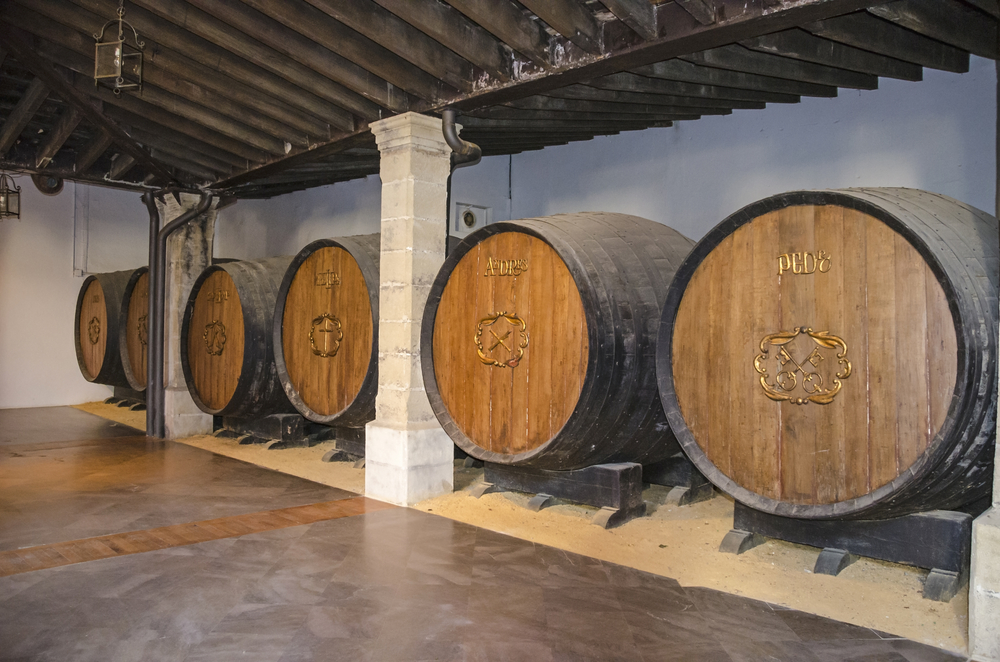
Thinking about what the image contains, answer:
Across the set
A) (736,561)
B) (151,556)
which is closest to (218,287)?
(151,556)

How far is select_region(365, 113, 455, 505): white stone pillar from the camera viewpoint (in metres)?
4.64

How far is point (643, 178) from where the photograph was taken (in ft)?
19.5

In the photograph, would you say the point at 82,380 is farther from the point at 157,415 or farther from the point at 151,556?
the point at 151,556

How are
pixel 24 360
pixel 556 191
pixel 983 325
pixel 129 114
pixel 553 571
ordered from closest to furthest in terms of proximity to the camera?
pixel 983 325 → pixel 553 571 → pixel 129 114 → pixel 556 191 → pixel 24 360

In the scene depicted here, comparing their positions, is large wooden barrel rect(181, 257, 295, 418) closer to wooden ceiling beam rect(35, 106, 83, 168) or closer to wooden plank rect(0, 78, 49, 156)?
wooden ceiling beam rect(35, 106, 83, 168)

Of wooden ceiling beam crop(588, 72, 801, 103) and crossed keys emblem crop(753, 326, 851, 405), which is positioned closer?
crossed keys emblem crop(753, 326, 851, 405)

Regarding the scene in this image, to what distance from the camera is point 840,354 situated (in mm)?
3031

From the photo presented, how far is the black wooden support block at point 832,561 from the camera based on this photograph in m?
3.25

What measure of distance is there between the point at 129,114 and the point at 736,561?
5.16m

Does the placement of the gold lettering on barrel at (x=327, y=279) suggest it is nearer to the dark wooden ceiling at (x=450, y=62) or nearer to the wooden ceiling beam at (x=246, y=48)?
the dark wooden ceiling at (x=450, y=62)

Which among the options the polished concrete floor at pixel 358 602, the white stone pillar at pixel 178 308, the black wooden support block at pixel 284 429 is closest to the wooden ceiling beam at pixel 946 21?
the polished concrete floor at pixel 358 602

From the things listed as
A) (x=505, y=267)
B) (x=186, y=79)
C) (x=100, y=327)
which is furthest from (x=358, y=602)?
(x=100, y=327)

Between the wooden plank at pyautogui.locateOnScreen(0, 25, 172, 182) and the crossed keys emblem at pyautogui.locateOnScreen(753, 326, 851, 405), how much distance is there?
4625 mm

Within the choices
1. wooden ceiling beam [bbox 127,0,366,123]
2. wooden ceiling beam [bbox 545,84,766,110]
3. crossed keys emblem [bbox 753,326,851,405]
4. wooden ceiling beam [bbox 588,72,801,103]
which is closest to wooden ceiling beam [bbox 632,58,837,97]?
wooden ceiling beam [bbox 588,72,801,103]
